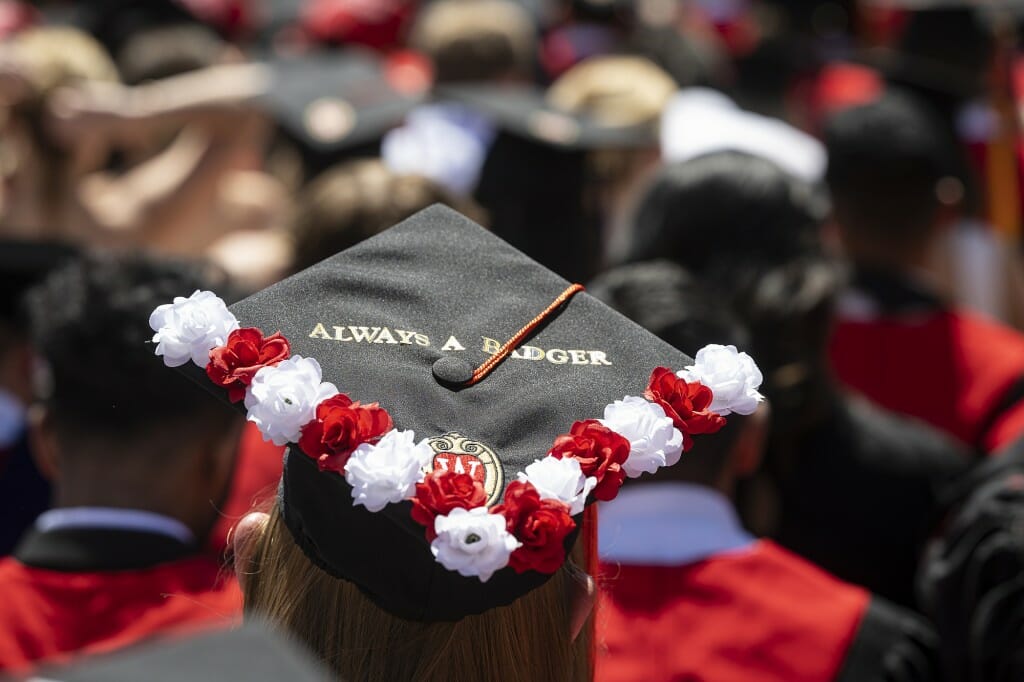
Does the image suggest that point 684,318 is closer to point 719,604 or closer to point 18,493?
point 719,604

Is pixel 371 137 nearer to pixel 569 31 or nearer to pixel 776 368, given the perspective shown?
pixel 776 368

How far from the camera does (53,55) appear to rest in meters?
3.90

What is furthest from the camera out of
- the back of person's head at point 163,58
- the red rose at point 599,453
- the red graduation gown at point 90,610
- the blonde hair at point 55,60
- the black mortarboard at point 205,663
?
the back of person's head at point 163,58

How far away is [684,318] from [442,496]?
4.18 ft

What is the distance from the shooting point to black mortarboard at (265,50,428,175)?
416 cm

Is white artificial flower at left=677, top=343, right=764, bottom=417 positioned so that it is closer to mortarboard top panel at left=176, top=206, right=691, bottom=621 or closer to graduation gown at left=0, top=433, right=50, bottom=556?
mortarboard top panel at left=176, top=206, right=691, bottom=621

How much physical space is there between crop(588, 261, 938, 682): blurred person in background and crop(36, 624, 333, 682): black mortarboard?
1360 mm

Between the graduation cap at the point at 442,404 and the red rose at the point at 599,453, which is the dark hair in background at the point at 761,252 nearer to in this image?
the graduation cap at the point at 442,404

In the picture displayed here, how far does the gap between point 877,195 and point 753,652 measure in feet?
6.09

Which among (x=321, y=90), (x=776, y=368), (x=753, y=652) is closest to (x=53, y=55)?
(x=321, y=90)

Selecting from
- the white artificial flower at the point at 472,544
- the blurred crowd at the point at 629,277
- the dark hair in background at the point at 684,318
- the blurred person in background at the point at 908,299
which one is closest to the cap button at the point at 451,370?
the white artificial flower at the point at 472,544

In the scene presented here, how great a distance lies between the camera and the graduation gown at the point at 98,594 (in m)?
2.14

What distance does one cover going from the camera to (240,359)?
1354mm

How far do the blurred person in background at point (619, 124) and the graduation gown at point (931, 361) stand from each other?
0.89 m
